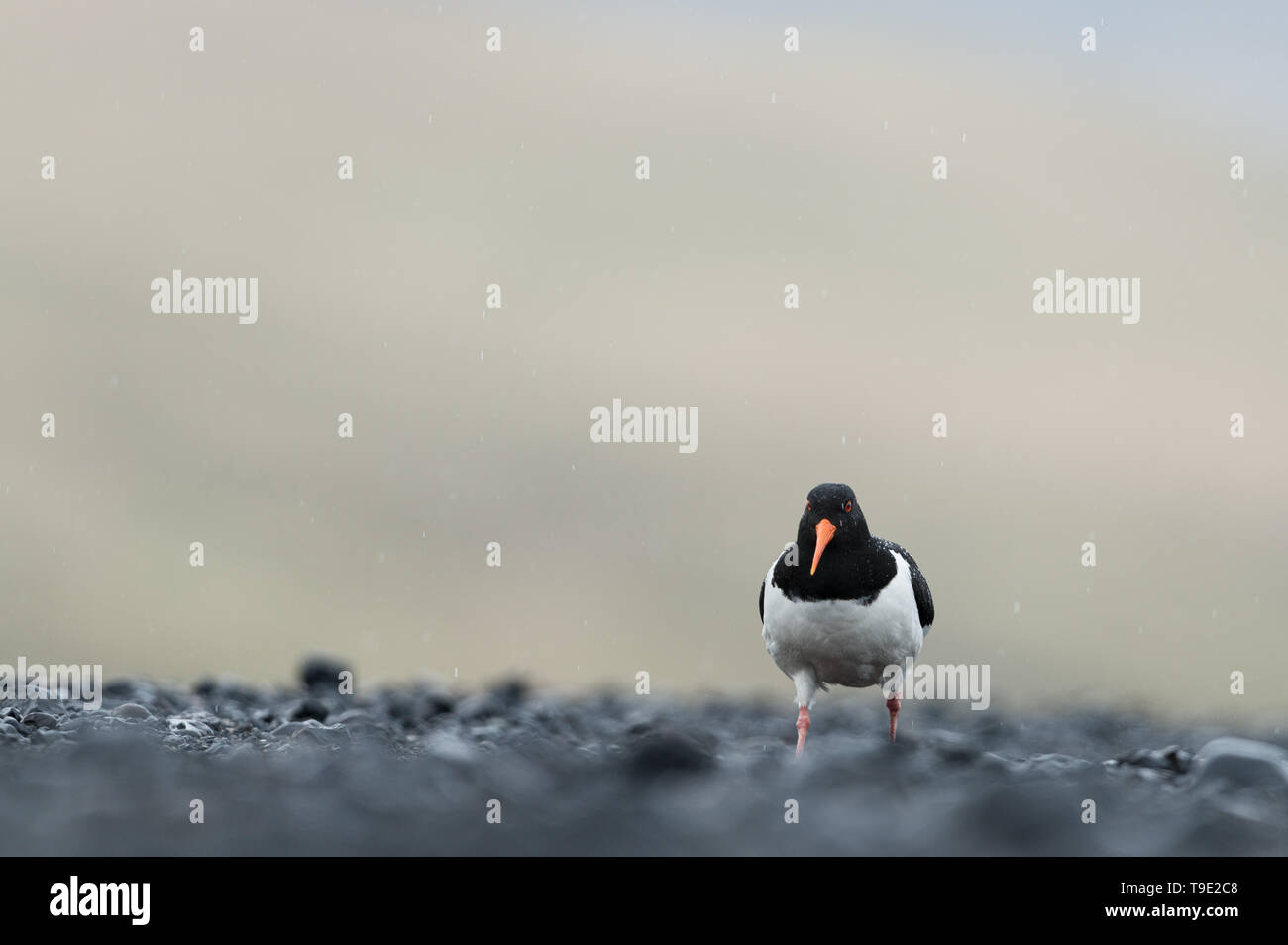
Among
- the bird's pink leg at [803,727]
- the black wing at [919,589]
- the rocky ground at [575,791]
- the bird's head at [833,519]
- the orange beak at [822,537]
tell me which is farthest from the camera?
the black wing at [919,589]

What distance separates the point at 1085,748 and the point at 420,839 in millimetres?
7523

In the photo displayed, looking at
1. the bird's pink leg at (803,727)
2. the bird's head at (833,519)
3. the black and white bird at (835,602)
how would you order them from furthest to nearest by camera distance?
the bird's pink leg at (803,727) < the bird's head at (833,519) < the black and white bird at (835,602)

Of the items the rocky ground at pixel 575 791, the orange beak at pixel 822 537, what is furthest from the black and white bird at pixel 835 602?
the rocky ground at pixel 575 791

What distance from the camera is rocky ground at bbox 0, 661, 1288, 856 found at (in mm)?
6227

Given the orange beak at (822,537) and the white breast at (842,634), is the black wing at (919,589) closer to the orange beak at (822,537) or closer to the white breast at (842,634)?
the white breast at (842,634)

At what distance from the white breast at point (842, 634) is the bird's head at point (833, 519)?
1.53ft

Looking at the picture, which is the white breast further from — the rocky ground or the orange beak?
the rocky ground

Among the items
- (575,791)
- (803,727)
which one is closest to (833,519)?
(803,727)

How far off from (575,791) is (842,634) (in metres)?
3.37

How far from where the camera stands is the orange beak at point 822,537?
9.60 m

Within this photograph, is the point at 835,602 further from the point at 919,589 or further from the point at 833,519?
the point at 919,589
